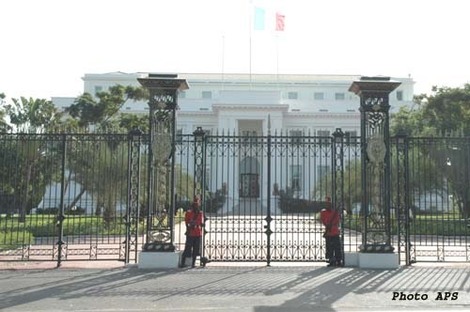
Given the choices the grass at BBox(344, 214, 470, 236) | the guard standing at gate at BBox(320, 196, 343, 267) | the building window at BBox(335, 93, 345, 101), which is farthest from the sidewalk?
the building window at BBox(335, 93, 345, 101)

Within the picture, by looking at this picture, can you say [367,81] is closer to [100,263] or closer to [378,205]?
[378,205]

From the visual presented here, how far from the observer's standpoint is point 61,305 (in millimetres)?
8023

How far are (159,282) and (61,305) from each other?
2347 mm

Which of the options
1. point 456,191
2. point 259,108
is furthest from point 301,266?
point 259,108

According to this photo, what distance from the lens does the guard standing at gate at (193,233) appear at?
12.0m

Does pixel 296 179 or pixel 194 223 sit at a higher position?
pixel 296 179

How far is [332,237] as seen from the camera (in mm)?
12289

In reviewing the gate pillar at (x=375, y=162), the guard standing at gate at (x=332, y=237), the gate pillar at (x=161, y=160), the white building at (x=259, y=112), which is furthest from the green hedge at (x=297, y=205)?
the white building at (x=259, y=112)

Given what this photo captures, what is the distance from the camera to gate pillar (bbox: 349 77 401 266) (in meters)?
12.2

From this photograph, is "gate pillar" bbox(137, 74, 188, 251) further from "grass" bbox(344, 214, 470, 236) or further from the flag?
the flag

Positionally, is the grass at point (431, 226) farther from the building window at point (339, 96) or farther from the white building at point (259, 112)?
the building window at point (339, 96)

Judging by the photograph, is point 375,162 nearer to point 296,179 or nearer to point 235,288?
point 235,288

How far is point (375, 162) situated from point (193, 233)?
4.78 m

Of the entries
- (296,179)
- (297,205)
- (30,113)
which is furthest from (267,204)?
Answer: (30,113)
